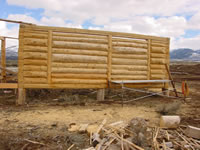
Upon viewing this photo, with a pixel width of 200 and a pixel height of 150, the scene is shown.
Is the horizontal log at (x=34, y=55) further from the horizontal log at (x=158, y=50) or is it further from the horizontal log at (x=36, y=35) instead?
the horizontal log at (x=158, y=50)

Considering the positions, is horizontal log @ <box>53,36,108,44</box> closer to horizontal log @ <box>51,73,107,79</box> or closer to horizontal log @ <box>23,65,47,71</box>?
horizontal log @ <box>23,65,47,71</box>

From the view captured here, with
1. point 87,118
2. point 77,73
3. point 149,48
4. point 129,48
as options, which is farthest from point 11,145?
point 149,48

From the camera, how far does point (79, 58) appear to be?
8609 millimetres

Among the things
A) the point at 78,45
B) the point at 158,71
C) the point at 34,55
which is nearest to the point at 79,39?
the point at 78,45

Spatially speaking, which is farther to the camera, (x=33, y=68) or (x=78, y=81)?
(x=78, y=81)

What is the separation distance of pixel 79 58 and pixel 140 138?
565cm

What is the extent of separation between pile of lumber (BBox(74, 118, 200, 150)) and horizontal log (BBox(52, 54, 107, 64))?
4.35 m

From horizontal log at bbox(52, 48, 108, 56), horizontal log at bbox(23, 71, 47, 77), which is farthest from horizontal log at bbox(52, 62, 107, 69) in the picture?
horizontal log at bbox(23, 71, 47, 77)

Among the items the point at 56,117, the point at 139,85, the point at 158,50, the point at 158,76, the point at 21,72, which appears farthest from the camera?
the point at 158,76

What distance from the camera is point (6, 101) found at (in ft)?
28.1

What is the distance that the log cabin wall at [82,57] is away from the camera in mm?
8086

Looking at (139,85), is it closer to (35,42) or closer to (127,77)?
(127,77)

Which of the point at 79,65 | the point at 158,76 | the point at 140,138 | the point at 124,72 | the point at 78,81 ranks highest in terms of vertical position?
the point at 79,65

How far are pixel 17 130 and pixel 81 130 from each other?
191 centimetres
